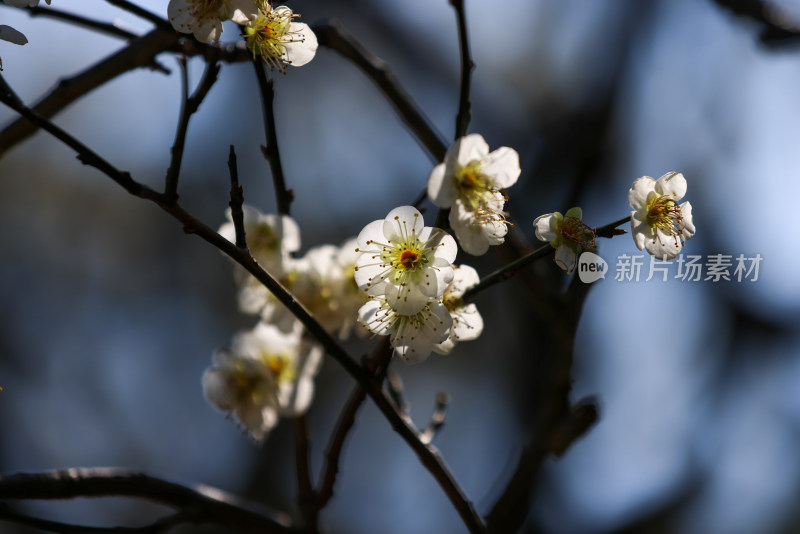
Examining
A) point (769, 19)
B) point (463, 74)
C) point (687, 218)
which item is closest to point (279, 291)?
point (463, 74)

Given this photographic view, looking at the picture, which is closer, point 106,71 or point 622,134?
point 106,71

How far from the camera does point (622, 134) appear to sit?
247 cm

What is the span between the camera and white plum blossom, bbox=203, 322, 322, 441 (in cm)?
102

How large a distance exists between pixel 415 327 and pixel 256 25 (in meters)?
0.36

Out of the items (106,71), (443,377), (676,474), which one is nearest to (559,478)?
(676,474)

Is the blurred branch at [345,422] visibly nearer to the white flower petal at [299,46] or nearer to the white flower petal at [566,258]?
the white flower petal at [566,258]

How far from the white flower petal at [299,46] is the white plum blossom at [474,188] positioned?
0.23 metres

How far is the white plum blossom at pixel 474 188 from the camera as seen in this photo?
0.62 metres

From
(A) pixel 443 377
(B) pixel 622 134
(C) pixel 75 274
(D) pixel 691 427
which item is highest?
(C) pixel 75 274

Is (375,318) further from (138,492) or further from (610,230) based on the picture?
(138,492)

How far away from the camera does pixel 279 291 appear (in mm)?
632

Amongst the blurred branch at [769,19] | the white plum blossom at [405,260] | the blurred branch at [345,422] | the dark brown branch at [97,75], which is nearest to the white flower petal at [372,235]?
the white plum blossom at [405,260]

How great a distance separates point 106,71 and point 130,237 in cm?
273

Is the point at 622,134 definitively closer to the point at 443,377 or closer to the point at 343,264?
the point at 443,377
